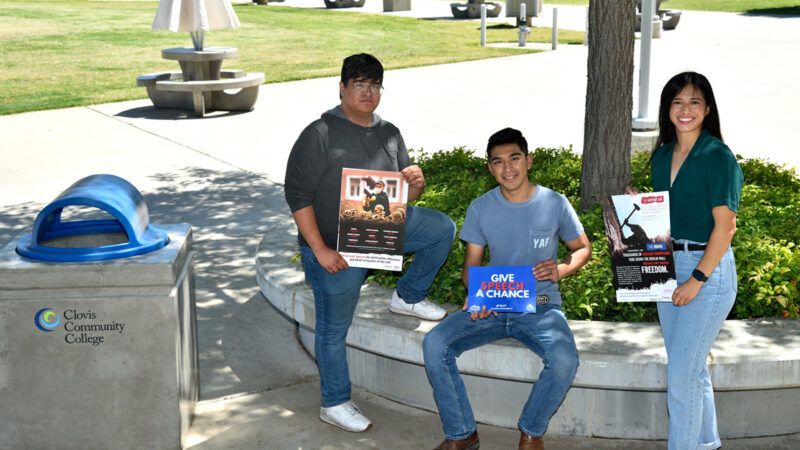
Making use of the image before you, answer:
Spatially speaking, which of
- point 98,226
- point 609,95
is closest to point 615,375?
point 609,95

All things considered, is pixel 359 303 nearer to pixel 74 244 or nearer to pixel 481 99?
pixel 74 244

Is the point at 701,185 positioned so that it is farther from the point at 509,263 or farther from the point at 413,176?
the point at 413,176

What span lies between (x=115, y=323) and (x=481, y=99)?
12.2m

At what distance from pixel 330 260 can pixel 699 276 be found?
68.5 inches

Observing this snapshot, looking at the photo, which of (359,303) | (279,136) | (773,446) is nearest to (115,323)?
(359,303)

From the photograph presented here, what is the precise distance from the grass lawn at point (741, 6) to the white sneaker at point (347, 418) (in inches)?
1310

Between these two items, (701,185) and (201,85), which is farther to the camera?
(201,85)

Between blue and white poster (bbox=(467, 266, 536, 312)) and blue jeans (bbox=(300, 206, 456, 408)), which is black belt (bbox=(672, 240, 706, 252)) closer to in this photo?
blue and white poster (bbox=(467, 266, 536, 312))

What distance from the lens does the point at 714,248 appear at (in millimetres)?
4426

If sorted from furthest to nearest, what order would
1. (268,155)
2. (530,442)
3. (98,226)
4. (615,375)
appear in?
(268,155)
(98,226)
(615,375)
(530,442)

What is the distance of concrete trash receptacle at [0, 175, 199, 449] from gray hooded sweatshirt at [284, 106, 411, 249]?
70 centimetres

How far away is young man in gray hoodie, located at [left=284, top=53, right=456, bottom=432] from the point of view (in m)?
5.20

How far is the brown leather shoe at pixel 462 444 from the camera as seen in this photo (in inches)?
197

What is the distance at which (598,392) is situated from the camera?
521 centimetres
